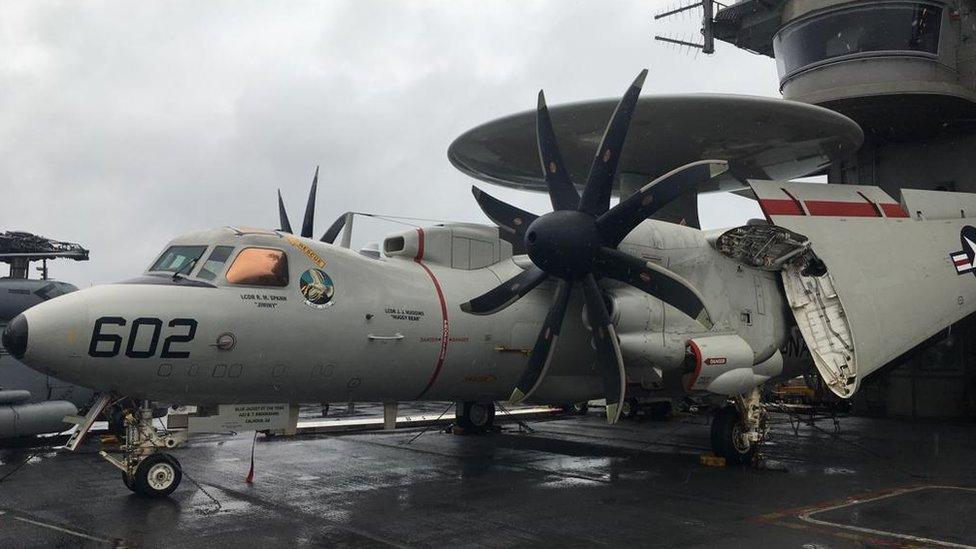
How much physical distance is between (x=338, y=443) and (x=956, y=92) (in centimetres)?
2039

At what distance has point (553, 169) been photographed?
1390 centimetres

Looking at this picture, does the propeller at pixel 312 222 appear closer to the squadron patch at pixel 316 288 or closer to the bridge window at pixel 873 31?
the squadron patch at pixel 316 288

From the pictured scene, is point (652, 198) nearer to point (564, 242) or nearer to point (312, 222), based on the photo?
point (564, 242)

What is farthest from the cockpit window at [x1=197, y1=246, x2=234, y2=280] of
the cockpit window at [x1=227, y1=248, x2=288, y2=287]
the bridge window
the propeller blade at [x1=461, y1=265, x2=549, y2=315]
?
the bridge window

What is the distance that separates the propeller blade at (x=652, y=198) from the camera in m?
12.6

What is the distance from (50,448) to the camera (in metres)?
17.2

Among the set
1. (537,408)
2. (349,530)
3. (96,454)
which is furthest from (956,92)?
(96,454)

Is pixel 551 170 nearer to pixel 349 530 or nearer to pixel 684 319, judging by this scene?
pixel 684 319

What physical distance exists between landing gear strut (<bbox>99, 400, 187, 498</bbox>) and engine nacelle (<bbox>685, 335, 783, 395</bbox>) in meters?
8.95

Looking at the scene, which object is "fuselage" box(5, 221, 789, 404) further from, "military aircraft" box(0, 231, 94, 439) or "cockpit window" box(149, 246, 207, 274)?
"military aircraft" box(0, 231, 94, 439)

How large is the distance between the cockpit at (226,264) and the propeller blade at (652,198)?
5.57 metres

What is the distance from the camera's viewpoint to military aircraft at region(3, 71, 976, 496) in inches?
418

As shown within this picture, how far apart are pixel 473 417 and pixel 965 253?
13194 millimetres

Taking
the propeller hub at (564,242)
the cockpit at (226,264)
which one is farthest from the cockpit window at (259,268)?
the propeller hub at (564,242)
